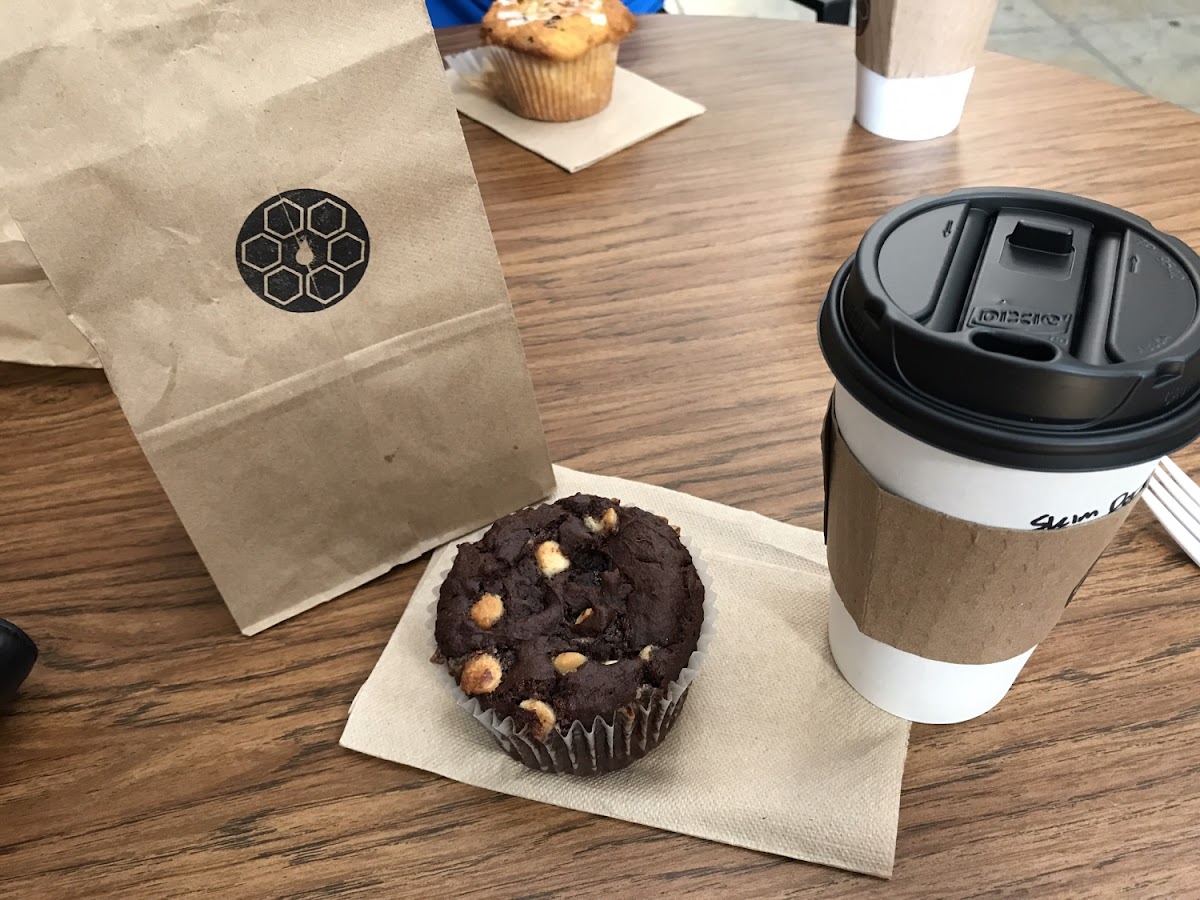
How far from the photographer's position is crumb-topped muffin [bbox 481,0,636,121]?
116 centimetres

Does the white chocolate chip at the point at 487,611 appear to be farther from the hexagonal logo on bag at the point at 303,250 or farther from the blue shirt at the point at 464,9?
the blue shirt at the point at 464,9

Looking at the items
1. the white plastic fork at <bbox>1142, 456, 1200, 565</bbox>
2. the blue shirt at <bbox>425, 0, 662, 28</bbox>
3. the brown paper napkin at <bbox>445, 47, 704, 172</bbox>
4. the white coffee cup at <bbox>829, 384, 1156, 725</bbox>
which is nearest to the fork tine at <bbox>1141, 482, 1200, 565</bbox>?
the white plastic fork at <bbox>1142, 456, 1200, 565</bbox>

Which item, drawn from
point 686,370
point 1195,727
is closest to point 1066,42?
point 686,370

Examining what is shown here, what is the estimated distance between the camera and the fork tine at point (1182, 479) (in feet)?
2.37

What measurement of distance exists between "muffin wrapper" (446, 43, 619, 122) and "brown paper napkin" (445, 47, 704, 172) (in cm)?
2

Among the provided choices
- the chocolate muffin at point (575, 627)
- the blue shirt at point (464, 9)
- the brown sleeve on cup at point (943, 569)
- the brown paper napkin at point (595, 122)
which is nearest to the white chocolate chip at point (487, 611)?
the chocolate muffin at point (575, 627)

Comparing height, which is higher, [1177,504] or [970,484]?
[970,484]

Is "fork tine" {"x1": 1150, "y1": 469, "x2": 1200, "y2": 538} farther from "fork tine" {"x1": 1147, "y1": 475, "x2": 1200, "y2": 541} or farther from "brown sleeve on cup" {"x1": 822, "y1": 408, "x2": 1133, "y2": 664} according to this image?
"brown sleeve on cup" {"x1": 822, "y1": 408, "x2": 1133, "y2": 664}

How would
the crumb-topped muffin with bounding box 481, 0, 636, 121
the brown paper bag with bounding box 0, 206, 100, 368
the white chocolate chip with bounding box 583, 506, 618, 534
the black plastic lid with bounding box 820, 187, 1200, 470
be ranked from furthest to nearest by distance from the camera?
1. the crumb-topped muffin with bounding box 481, 0, 636, 121
2. the brown paper bag with bounding box 0, 206, 100, 368
3. the white chocolate chip with bounding box 583, 506, 618, 534
4. the black plastic lid with bounding box 820, 187, 1200, 470

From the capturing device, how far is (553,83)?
1.18m

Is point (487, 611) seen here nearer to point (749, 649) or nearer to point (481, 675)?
point (481, 675)

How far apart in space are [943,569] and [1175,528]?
33cm

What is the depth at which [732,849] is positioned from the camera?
58 centimetres

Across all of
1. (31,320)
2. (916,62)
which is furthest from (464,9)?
(31,320)
